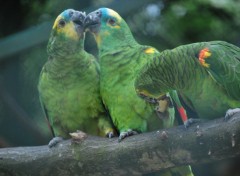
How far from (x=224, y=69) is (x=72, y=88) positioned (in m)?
0.55

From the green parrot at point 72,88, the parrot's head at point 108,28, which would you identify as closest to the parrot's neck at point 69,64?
the green parrot at point 72,88

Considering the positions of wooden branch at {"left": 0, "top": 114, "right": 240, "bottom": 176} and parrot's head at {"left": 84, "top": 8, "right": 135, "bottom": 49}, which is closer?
wooden branch at {"left": 0, "top": 114, "right": 240, "bottom": 176}

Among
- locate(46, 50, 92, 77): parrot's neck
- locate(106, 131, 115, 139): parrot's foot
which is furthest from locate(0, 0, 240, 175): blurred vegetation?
locate(106, 131, 115, 139): parrot's foot

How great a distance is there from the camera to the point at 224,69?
1.27 m

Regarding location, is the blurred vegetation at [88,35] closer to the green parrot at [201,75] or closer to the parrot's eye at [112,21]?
the parrot's eye at [112,21]

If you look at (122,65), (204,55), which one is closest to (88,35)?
(122,65)

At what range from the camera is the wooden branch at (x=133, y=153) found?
1185 mm

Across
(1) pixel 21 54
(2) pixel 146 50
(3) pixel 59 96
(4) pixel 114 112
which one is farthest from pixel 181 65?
(1) pixel 21 54

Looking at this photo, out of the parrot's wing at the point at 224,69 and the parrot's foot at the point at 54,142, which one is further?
the parrot's foot at the point at 54,142

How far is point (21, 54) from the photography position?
70.7 inches

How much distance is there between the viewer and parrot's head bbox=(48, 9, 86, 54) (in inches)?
58.6

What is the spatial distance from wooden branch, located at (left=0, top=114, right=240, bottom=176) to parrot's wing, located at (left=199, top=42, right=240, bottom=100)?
0.11 m

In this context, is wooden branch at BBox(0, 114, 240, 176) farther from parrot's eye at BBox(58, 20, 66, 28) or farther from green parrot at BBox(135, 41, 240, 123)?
parrot's eye at BBox(58, 20, 66, 28)

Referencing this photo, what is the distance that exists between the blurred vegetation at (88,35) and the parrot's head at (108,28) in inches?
9.8
